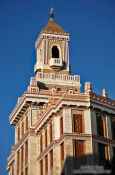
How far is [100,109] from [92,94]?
2.13 meters

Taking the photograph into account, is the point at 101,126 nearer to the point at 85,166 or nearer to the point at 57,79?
the point at 85,166

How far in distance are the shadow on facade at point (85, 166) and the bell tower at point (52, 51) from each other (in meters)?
21.6

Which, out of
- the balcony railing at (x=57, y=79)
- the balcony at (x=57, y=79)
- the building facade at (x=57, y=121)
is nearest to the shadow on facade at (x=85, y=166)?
the building facade at (x=57, y=121)

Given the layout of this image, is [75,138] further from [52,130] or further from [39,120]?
[39,120]

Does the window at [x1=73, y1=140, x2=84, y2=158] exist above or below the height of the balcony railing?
below

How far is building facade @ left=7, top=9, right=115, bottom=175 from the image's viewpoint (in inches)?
2394

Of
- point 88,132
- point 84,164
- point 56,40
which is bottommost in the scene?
point 84,164

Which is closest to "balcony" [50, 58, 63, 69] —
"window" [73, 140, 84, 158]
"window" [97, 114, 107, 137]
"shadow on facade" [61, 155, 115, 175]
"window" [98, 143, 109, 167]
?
"window" [97, 114, 107, 137]

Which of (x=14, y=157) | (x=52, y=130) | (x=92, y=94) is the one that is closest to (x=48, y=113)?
(x=52, y=130)

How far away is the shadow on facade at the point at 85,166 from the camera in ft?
192

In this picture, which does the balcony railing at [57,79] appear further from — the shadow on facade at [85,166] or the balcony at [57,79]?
the shadow on facade at [85,166]

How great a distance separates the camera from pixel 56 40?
→ 8088cm

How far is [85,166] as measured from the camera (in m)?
59.2

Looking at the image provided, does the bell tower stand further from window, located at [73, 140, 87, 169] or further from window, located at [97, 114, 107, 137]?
window, located at [73, 140, 87, 169]
